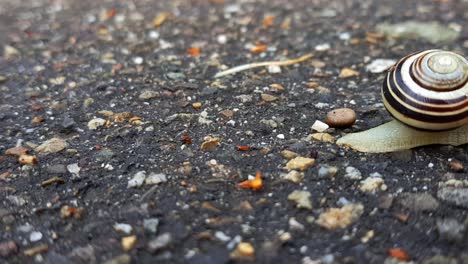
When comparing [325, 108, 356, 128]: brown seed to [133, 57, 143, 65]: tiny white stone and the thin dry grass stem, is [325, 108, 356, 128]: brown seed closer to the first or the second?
the thin dry grass stem

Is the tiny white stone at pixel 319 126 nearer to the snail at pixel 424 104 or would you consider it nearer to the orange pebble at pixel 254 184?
the snail at pixel 424 104

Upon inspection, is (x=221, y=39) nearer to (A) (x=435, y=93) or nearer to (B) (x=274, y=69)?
(B) (x=274, y=69)

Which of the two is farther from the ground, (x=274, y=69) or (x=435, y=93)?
(x=435, y=93)

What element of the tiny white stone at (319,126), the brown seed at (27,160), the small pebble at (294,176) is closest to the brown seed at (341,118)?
the tiny white stone at (319,126)

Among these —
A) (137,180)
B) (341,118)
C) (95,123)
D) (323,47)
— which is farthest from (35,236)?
(323,47)

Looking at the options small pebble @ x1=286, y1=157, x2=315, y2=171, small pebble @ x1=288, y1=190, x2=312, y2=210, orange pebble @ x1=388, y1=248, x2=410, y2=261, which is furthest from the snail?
orange pebble @ x1=388, y1=248, x2=410, y2=261

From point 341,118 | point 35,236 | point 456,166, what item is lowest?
point 456,166
